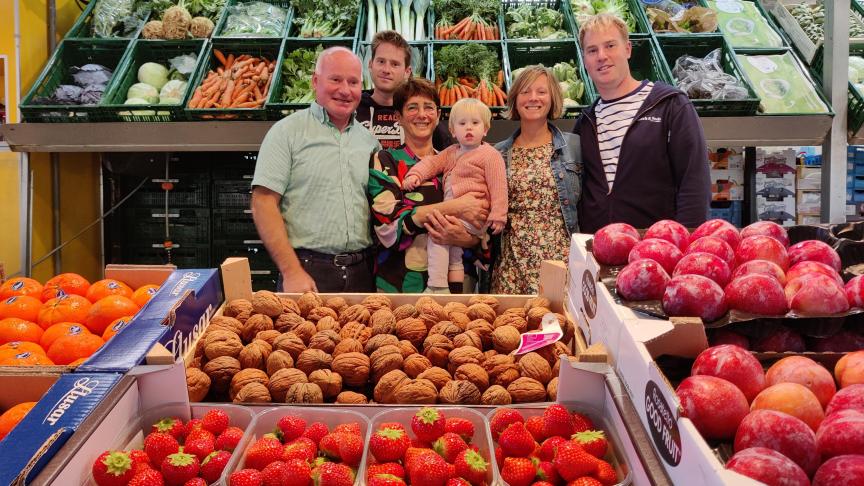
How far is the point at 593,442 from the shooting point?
1.39m

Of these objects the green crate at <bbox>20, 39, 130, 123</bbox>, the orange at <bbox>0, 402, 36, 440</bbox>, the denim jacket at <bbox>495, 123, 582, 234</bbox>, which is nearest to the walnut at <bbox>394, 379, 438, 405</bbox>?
the orange at <bbox>0, 402, 36, 440</bbox>

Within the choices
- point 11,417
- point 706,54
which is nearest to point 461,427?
point 11,417

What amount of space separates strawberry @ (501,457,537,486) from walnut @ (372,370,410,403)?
46cm

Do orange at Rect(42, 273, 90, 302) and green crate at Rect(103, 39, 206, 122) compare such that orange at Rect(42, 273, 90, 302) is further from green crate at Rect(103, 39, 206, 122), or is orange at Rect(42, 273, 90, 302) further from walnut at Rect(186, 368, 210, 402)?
green crate at Rect(103, 39, 206, 122)

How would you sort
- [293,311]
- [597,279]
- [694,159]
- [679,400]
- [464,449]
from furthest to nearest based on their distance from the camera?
[694,159]
[293,311]
[597,279]
[464,449]
[679,400]

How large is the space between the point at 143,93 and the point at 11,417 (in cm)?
315

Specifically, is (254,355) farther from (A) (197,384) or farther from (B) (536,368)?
(B) (536,368)

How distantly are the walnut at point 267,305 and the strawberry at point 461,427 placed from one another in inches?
33.1

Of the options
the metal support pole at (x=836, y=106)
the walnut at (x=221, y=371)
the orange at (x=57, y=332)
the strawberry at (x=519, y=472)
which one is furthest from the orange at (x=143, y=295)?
the metal support pole at (x=836, y=106)

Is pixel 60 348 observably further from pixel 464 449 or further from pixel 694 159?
pixel 694 159

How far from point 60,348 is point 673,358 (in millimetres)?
1836

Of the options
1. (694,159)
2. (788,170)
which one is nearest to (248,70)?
(694,159)

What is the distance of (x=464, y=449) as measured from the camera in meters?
1.43

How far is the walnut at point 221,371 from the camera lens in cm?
180
